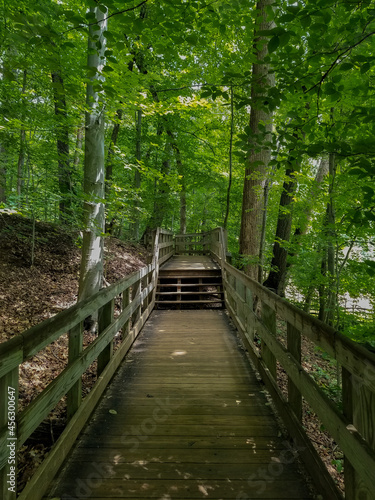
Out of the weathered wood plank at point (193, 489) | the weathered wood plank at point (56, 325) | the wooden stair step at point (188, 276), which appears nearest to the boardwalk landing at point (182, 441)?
the weathered wood plank at point (193, 489)

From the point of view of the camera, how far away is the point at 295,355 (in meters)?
2.39

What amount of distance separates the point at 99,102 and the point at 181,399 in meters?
4.58

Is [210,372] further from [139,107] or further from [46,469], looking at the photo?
[139,107]

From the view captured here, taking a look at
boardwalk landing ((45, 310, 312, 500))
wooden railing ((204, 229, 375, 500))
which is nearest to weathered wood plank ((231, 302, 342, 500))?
wooden railing ((204, 229, 375, 500))

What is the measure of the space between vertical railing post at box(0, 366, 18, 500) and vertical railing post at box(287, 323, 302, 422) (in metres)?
1.96

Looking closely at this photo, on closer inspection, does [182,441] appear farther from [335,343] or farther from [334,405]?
[335,343]

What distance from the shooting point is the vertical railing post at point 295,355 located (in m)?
2.37

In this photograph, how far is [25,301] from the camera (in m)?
5.19

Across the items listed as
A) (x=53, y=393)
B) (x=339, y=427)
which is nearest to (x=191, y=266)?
(x=53, y=393)

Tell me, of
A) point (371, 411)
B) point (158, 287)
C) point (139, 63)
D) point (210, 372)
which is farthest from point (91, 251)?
point (139, 63)

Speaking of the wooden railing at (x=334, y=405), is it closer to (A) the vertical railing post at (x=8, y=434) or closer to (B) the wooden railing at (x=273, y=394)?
(B) the wooden railing at (x=273, y=394)

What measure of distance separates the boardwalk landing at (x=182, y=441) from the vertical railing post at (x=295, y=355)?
11.0 inches

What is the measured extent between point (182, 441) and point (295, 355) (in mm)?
1172

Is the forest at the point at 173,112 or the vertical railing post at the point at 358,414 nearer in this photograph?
the vertical railing post at the point at 358,414
